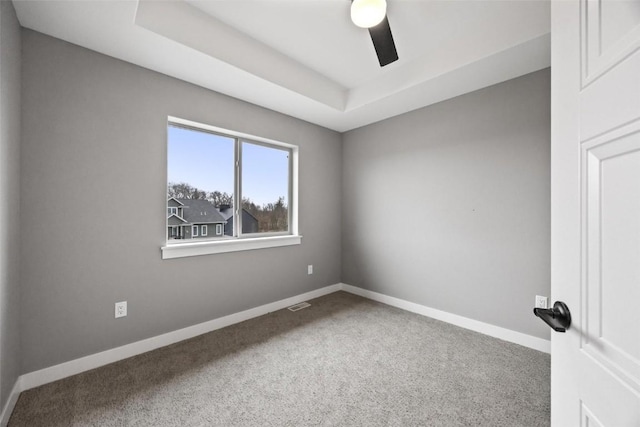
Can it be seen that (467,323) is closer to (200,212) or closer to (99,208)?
(200,212)

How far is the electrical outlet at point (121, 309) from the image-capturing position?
208 centimetres

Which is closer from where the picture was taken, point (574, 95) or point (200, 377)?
point (574, 95)

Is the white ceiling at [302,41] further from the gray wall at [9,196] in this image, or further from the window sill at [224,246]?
the window sill at [224,246]

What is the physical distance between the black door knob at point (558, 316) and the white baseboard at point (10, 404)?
252 cm

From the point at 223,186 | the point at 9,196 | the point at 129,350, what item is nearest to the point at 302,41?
the point at 223,186

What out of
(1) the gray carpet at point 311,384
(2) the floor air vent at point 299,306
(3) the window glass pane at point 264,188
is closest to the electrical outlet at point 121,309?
(1) the gray carpet at point 311,384

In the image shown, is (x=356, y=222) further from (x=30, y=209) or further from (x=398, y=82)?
(x=30, y=209)

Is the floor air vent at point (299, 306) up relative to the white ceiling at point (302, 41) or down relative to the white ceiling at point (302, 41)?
down

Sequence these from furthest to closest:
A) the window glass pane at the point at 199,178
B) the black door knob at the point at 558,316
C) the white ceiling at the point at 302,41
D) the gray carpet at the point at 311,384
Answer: the window glass pane at the point at 199,178
the white ceiling at the point at 302,41
the gray carpet at the point at 311,384
the black door knob at the point at 558,316

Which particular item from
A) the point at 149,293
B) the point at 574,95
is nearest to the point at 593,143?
the point at 574,95

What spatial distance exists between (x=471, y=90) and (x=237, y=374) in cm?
318

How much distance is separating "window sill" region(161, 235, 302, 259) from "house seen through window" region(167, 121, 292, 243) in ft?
0.50

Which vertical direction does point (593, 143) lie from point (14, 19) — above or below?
below

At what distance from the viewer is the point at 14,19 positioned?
5.32 feet
